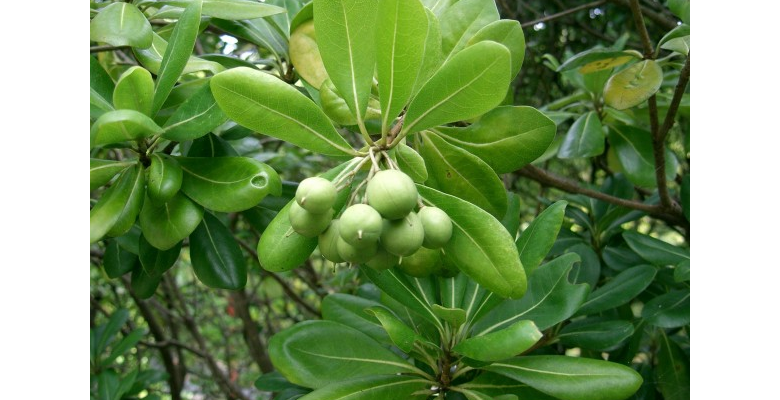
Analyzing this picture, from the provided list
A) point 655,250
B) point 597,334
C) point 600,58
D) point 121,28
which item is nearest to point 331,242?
point 121,28

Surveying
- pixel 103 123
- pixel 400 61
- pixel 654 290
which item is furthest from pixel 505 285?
pixel 654 290

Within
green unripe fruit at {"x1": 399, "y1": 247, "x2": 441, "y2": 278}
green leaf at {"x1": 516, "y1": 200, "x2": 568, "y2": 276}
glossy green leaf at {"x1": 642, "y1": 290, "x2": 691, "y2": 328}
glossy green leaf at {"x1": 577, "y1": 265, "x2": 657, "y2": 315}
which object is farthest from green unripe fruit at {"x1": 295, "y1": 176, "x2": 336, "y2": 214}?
glossy green leaf at {"x1": 642, "y1": 290, "x2": 691, "y2": 328}

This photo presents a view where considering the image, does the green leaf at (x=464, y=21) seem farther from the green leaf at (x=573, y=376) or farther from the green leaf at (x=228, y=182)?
the green leaf at (x=573, y=376)

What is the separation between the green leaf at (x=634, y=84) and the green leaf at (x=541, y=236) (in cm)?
49

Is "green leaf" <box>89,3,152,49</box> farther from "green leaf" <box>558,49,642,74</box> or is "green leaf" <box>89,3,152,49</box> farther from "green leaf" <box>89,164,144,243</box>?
"green leaf" <box>558,49,642,74</box>

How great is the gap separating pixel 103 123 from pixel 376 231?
42 cm

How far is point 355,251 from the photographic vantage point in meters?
0.85

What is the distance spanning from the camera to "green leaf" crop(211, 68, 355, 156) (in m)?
0.94

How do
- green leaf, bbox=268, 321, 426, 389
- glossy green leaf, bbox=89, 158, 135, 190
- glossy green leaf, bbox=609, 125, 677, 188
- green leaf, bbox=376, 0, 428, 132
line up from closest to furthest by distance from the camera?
green leaf, bbox=376, 0, 428, 132
glossy green leaf, bbox=89, 158, 135, 190
green leaf, bbox=268, 321, 426, 389
glossy green leaf, bbox=609, 125, 677, 188

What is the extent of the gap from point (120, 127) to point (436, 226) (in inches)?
19.0

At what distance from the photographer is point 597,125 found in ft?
6.17

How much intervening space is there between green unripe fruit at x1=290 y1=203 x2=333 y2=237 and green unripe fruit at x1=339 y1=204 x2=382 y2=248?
0.06m

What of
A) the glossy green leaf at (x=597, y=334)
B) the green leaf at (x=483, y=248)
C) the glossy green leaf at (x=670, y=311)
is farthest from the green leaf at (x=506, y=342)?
the glossy green leaf at (x=670, y=311)

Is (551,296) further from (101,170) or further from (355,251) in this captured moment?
(101,170)
